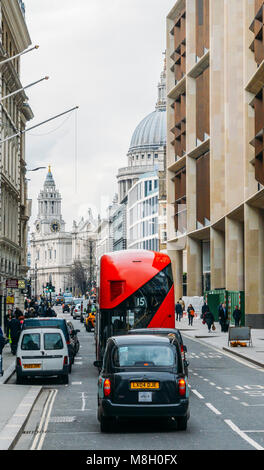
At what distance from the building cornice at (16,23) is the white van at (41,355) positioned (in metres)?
30.5

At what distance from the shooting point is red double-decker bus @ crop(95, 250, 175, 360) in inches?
1073

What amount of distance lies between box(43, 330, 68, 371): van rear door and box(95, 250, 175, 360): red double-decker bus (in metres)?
1.75

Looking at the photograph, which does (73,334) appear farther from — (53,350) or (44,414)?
(44,414)

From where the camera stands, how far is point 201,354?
37719 mm

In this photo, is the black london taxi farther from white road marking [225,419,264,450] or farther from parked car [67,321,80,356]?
parked car [67,321,80,356]

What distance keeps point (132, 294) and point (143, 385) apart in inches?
464

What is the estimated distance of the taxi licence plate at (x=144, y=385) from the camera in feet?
50.8

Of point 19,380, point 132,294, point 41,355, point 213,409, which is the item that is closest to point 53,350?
point 41,355

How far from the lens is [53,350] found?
1021 inches

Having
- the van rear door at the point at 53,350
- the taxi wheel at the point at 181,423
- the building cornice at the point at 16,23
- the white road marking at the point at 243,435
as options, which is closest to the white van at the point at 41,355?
the van rear door at the point at 53,350

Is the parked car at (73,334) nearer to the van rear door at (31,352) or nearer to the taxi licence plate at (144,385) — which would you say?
the van rear door at (31,352)

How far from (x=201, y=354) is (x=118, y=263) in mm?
11560

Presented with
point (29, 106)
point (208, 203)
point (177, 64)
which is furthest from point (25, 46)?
point (177, 64)

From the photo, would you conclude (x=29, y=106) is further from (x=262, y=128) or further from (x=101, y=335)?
(x=101, y=335)
